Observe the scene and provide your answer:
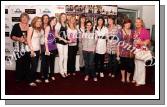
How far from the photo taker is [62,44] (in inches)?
104

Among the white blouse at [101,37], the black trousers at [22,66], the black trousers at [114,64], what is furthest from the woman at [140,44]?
the black trousers at [22,66]

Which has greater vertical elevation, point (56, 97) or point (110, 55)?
point (110, 55)

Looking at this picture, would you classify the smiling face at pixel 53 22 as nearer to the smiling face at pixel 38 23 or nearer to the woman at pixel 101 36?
the smiling face at pixel 38 23

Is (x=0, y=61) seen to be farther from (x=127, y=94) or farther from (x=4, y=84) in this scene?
(x=127, y=94)

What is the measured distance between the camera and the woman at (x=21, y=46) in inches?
103

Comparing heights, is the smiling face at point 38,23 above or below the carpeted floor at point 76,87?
above

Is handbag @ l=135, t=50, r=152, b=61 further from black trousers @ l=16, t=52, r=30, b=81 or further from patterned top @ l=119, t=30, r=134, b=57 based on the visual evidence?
black trousers @ l=16, t=52, r=30, b=81

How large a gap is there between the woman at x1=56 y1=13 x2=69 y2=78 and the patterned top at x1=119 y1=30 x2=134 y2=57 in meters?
0.46

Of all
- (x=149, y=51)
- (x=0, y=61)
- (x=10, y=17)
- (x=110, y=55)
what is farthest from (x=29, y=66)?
(x=149, y=51)

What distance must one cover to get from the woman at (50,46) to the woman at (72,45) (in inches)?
4.7

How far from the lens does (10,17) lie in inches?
103

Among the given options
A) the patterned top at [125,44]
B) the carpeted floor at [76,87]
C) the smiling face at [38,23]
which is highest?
the smiling face at [38,23]

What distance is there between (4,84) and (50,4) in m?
0.77

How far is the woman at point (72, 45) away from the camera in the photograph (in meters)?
2.63
